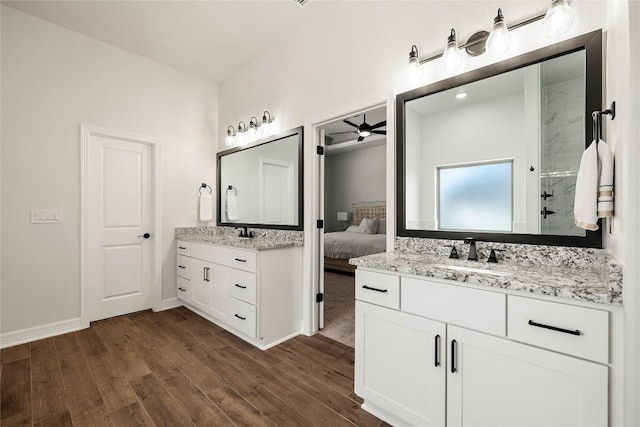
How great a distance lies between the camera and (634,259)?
0.84 metres

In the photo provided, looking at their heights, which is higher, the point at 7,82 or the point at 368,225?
the point at 7,82

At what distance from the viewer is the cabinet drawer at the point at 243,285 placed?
2.41m

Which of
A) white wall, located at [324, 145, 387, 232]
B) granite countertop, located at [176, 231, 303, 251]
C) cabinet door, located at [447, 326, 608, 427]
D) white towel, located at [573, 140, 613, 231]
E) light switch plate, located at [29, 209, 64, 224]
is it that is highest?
white wall, located at [324, 145, 387, 232]

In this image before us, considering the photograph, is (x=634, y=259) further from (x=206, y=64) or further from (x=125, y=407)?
(x=206, y=64)

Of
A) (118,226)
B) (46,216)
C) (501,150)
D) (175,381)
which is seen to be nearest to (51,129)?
(46,216)

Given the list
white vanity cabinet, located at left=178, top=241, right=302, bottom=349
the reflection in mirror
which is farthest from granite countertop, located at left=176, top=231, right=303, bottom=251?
the reflection in mirror

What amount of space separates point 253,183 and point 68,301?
7.26 feet

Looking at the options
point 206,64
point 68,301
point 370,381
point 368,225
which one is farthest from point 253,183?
point 368,225

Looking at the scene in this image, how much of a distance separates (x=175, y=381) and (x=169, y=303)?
5.93 feet

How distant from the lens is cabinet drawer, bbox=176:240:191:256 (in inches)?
132

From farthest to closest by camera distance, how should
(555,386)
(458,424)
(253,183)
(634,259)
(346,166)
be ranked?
(346,166), (253,183), (458,424), (555,386), (634,259)

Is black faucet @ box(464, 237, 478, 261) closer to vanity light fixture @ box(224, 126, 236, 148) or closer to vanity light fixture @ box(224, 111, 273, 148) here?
vanity light fixture @ box(224, 111, 273, 148)

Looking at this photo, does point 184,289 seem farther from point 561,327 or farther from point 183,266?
point 561,327

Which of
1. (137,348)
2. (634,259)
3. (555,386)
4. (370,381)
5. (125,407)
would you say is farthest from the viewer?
(137,348)
